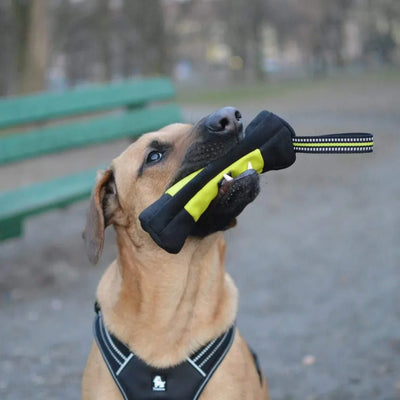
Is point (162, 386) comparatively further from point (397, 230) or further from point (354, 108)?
point (354, 108)

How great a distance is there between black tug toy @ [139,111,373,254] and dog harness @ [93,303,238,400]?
535 mm

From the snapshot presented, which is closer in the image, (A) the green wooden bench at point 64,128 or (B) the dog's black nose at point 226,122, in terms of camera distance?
(B) the dog's black nose at point 226,122

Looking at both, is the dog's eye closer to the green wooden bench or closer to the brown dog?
the brown dog

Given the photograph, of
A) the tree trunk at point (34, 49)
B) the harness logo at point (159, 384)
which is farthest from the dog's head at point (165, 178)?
the tree trunk at point (34, 49)

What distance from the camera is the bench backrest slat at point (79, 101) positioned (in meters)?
6.13

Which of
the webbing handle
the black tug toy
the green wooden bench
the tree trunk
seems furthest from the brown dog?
the tree trunk

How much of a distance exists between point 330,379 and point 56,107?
3.67 meters

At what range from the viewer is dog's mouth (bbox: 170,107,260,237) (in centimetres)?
272

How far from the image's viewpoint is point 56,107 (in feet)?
21.5

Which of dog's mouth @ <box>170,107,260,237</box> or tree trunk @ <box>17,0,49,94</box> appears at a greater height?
dog's mouth @ <box>170,107,260,237</box>

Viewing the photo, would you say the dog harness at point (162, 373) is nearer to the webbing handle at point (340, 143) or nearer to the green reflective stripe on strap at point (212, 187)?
the green reflective stripe on strap at point (212, 187)

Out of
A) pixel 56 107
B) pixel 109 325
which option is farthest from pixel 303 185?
pixel 109 325

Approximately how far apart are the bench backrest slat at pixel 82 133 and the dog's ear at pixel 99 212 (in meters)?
2.89

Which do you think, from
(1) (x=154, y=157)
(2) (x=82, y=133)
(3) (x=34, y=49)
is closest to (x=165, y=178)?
(1) (x=154, y=157)
